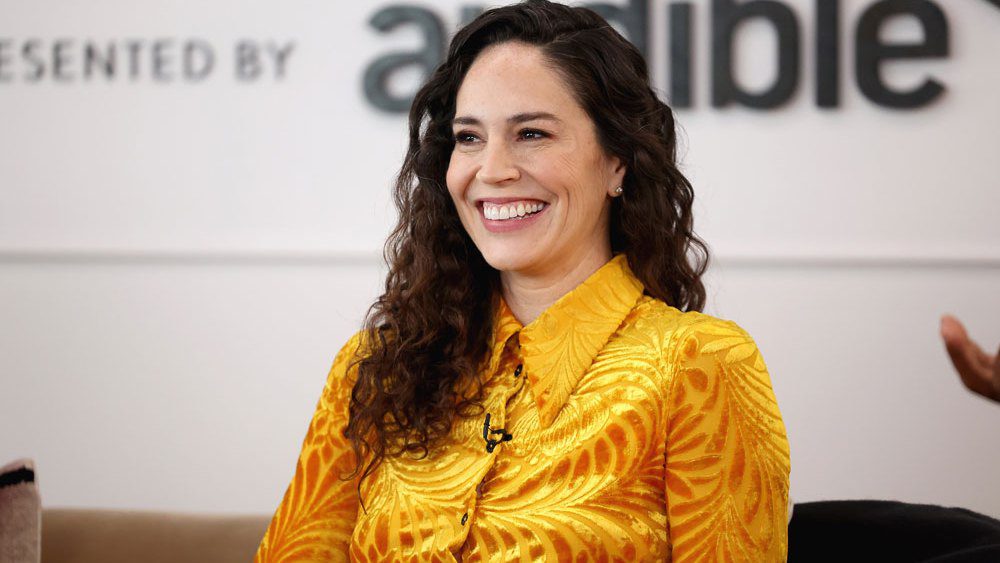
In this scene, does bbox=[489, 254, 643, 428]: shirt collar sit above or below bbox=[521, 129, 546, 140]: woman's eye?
below

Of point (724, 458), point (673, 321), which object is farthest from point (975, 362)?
point (673, 321)

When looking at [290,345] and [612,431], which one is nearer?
[612,431]

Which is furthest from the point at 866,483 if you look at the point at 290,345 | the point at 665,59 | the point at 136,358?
the point at 136,358

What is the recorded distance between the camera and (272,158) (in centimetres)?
337

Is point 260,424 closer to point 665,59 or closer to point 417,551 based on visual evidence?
point 665,59

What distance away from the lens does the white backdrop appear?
10.2 ft

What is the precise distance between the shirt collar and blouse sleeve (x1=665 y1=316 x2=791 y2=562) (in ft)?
0.51

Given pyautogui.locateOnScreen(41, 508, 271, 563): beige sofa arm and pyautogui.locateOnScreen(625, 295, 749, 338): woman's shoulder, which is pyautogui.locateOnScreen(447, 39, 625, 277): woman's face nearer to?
pyautogui.locateOnScreen(625, 295, 749, 338): woman's shoulder

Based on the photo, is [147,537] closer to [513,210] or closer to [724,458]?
[513,210]

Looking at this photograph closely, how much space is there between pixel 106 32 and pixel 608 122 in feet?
7.56

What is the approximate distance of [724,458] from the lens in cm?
145

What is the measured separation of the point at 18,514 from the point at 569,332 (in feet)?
2.59

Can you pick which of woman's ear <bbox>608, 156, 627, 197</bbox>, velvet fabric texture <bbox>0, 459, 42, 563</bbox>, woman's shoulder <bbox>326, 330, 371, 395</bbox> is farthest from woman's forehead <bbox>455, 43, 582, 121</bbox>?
velvet fabric texture <bbox>0, 459, 42, 563</bbox>

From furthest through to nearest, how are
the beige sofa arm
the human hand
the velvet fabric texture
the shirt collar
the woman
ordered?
the beige sofa arm → the shirt collar → the woman → the velvet fabric texture → the human hand
